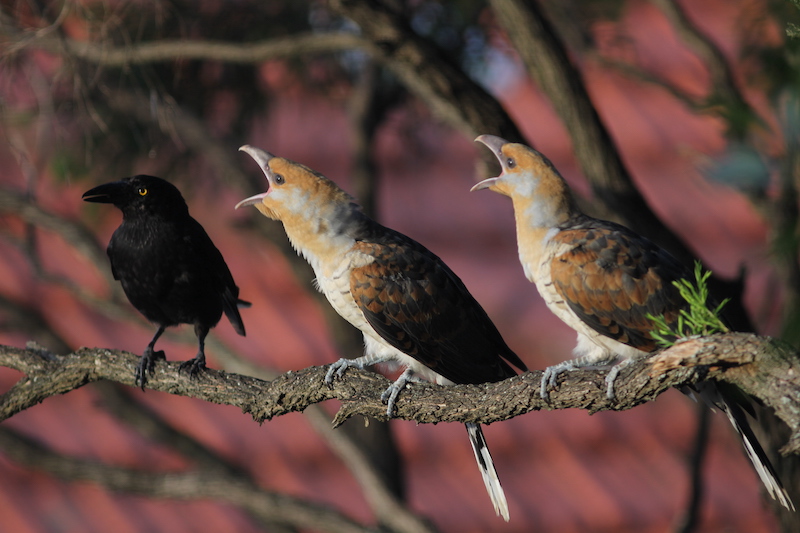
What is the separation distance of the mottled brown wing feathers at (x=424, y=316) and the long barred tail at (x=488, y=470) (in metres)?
0.27

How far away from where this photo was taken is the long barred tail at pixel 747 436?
209 cm

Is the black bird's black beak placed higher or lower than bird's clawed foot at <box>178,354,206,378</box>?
higher

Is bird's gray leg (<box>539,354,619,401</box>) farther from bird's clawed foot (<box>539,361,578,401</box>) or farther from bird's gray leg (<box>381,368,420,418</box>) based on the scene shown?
bird's gray leg (<box>381,368,420,418</box>)

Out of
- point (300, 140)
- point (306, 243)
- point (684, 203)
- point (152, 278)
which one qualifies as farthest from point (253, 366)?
point (684, 203)

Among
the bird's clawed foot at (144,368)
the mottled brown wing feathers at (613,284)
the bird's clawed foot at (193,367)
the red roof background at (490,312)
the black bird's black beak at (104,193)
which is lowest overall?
the red roof background at (490,312)

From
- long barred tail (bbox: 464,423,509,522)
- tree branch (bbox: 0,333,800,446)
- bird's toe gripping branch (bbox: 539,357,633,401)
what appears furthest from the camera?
long barred tail (bbox: 464,423,509,522)

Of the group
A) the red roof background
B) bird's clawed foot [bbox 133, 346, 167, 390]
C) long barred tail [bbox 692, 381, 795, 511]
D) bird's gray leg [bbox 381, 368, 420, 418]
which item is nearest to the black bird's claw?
bird's clawed foot [bbox 133, 346, 167, 390]

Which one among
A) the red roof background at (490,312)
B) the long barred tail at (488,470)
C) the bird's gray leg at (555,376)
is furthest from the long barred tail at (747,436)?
the red roof background at (490,312)

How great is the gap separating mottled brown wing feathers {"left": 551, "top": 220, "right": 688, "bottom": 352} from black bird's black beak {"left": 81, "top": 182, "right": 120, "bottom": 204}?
1303 mm

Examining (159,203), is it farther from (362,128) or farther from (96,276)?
(96,276)

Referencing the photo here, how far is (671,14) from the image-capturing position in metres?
4.23

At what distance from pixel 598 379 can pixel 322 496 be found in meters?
4.12

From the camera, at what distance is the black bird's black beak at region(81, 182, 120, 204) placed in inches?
96.0

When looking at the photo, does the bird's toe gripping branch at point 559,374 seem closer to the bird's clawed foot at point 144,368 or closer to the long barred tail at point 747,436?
the long barred tail at point 747,436
